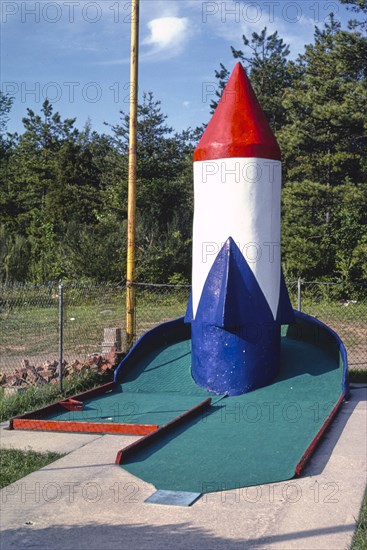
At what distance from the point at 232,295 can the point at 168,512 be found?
193 inches

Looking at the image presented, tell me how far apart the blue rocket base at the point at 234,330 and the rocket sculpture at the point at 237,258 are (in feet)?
0.05

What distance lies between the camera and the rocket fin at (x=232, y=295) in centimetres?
990

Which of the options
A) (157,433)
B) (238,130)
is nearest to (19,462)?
(157,433)

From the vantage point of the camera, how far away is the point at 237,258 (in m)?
10.2

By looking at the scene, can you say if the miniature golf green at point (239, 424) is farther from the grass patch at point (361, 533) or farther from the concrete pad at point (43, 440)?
the grass patch at point (361, 533)

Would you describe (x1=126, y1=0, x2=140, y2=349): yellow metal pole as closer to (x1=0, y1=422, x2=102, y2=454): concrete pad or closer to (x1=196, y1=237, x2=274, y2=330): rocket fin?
(x1=196, y1=237, x2=274, y2=330): rocket fin

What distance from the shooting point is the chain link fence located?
12281 millimetres

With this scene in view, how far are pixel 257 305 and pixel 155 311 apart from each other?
12.7m

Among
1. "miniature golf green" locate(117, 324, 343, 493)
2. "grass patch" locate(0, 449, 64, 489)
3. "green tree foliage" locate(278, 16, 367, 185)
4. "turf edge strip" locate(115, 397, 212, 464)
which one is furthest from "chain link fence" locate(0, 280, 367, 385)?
"green tree foliage" locate(278, 16, 367, 185)

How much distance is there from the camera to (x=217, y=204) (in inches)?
→ 406

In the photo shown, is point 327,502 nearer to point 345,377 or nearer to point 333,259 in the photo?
point 345,377

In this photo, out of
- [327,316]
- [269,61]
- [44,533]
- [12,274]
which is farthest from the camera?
[269,61]

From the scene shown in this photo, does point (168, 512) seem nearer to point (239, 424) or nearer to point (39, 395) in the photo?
point (239, 424)

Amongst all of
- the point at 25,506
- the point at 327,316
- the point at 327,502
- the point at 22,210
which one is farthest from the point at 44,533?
the point at 22,210
